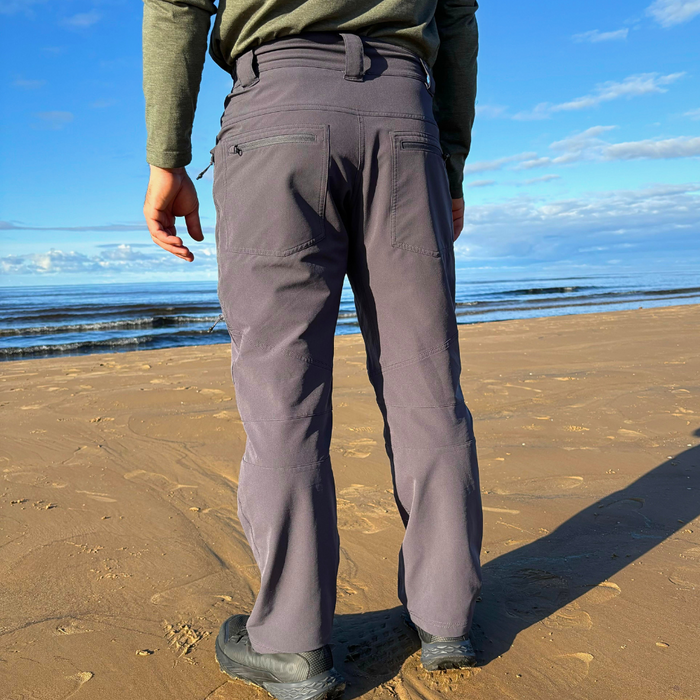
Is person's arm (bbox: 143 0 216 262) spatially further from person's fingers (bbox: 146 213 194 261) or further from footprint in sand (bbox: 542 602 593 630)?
footprint in sand (bbox: 542 602 593 630)

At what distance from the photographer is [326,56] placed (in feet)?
4.11

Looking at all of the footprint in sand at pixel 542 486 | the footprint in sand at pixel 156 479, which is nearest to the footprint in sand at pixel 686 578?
the footprint in sand at pixel 542 486

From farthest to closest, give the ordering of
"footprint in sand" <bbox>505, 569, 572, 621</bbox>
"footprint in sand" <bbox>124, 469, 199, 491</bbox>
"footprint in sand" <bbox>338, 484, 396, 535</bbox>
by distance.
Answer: "footprint in sand" <bbox>124, 469, 199, 491</bbox>
"footprint in sand" <bbox>338, 484, 396, 535</bbox>
"footprint in sand" <bbox>505, 569, 572, 621</bbox>

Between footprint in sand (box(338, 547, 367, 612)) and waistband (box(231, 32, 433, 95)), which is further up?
waistband (box(231, 32, 433, 95))

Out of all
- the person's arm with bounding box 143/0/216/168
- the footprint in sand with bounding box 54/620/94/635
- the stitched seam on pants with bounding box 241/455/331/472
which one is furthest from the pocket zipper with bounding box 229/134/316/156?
the footprint in sand with bounding box 54/620/94/635

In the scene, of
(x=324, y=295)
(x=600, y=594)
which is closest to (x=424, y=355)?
(x=324, y=295)

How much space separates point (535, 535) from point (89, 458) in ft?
7.53

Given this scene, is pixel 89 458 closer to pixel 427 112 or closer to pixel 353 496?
pixel 353 496

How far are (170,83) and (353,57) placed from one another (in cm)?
41

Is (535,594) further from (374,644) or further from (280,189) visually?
(280,189)

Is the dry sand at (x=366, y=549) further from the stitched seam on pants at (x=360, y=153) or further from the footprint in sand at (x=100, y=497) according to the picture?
the stitched seam on pants at (x=360, y=153)

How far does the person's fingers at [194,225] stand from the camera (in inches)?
58.9

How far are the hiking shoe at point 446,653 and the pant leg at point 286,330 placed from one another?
264 mm

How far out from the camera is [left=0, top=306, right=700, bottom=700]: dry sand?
1.44 metres
